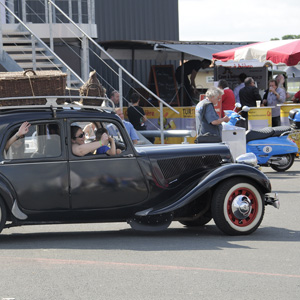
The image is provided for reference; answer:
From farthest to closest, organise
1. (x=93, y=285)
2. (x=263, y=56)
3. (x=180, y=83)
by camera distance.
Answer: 1. (x=180, y=83)
2. (x=263, y=56)
3. (x=93, y=285)

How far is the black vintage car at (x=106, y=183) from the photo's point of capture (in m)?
8.18

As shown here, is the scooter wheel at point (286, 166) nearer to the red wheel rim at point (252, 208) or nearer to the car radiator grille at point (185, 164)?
the car radiator grille at point (185, 164)

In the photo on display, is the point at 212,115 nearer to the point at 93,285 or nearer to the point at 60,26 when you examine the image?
the point at 93,285

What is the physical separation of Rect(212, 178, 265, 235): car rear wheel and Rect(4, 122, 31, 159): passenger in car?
2.16 metres

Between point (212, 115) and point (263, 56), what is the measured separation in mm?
7295

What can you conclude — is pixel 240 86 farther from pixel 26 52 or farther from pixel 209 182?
pixel 209 182

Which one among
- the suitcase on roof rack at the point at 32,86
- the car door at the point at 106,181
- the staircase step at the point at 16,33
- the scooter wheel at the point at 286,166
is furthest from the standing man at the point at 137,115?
the car door at the point at 106,181

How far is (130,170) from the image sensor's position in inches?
332

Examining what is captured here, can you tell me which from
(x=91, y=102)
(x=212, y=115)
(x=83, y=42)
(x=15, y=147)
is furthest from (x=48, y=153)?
(x=83, y=42)

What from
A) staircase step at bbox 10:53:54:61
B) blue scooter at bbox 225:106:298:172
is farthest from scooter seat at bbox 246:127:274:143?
staircase step at bbox 10:53:54:61

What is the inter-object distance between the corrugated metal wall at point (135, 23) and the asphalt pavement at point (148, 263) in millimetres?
19856

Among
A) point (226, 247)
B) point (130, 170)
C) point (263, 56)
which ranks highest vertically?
point (263, 56)

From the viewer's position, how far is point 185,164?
28.6 feet

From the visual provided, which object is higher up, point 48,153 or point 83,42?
point 83,42
